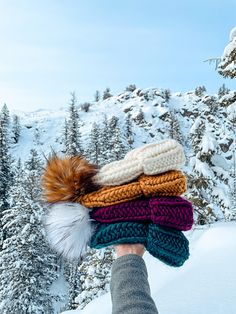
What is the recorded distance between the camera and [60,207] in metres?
1.59

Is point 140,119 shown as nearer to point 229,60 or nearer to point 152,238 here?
point 229,60

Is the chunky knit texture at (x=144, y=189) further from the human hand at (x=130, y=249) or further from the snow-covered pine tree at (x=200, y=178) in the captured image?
the snow-covered pine tree at (x=200, y=178)

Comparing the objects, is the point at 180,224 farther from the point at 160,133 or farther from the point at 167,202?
the point at 160,133

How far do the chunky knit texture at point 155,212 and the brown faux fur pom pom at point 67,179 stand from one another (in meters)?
0.11

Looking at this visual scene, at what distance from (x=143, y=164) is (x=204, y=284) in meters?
5.89

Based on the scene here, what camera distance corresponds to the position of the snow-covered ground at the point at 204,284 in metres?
5.88

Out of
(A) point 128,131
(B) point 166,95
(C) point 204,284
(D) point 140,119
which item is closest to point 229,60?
(C) point 204,284

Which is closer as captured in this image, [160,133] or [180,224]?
[180,224]

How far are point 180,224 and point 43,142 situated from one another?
279ft

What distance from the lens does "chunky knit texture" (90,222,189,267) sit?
4.96 ft

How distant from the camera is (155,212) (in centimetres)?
151

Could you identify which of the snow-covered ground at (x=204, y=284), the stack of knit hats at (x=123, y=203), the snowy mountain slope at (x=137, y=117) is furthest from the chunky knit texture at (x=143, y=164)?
the snowy mountain slope at (x=137, y=117)

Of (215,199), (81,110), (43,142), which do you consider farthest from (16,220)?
(81,110)

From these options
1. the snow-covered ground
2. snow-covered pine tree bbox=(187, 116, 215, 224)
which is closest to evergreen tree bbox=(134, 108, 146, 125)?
snow-covered pine tree bbox=(187, 116, 215, 224)
